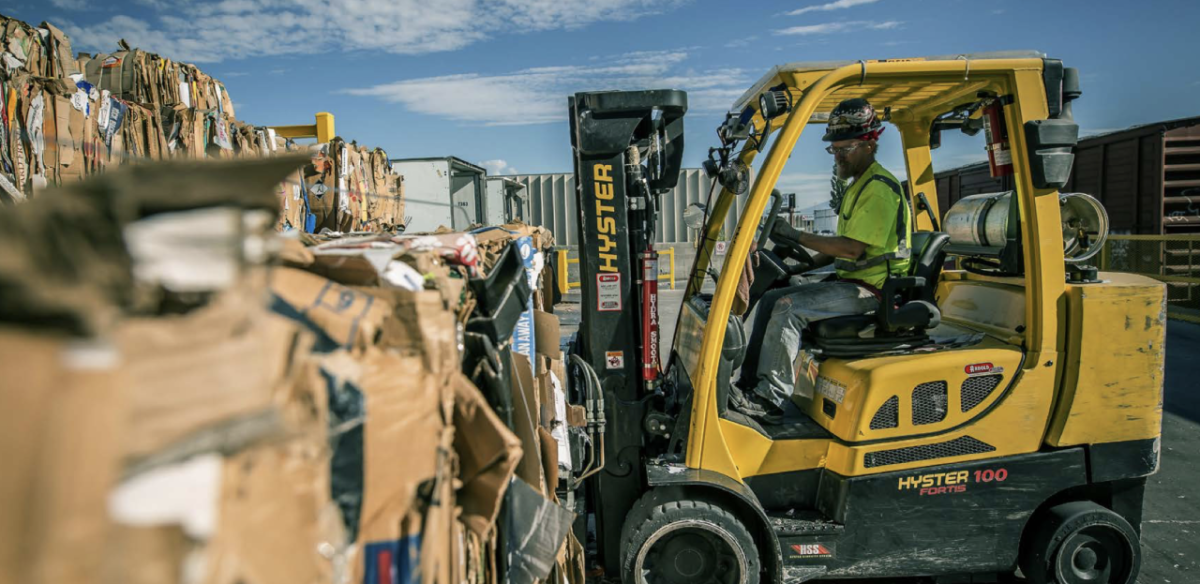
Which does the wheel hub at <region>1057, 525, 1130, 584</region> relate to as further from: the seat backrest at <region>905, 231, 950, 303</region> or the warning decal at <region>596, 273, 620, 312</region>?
the warning decal at <region>596, 273, 620, 312</region>

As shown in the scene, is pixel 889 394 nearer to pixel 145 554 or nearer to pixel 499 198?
pixel 145 554

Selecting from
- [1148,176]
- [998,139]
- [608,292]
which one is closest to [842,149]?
[998,139]

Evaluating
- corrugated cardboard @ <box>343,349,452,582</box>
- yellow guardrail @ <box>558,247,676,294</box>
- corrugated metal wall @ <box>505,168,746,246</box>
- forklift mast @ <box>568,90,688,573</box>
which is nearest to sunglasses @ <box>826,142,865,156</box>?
forklift mast @ <box>568,90,688,573</box>

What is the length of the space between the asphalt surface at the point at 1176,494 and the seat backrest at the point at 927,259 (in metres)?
2.01

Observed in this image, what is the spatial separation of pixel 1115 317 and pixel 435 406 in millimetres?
3303

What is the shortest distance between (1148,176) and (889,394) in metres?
14.5

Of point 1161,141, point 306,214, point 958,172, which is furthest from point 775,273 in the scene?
point 958,172

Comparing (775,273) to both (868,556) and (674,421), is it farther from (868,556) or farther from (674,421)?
(868,556)

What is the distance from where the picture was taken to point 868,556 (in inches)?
141

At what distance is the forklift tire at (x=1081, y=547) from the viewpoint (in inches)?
139

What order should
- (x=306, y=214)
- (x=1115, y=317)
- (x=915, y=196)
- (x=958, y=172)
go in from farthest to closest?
(x=958, y=172), (x=306, y=214), (x=915, y=196), (x=1115, y=317)

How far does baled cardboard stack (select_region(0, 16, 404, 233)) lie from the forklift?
145 centimetres

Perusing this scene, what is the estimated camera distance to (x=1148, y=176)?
14219 mm

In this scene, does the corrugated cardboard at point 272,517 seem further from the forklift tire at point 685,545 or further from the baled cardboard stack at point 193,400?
the forklift tire at point 685,545
